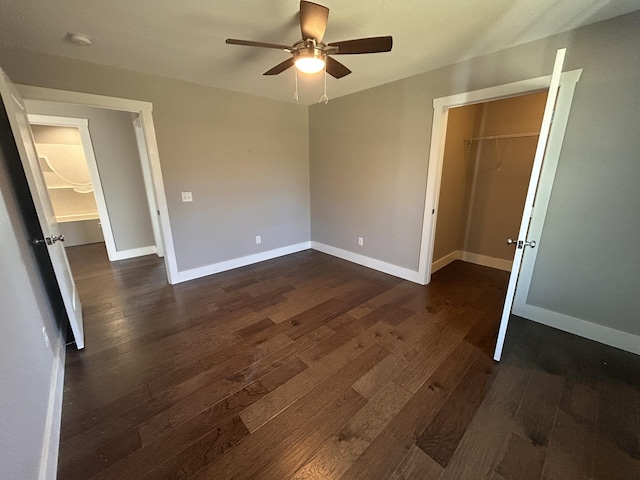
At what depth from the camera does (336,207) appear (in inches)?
164

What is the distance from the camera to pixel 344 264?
4.01 meters

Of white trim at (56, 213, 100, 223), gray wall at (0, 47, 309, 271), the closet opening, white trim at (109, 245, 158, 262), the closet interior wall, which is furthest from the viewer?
white trim at (56, 213, 100, 223)

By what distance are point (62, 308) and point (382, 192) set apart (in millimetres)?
3734

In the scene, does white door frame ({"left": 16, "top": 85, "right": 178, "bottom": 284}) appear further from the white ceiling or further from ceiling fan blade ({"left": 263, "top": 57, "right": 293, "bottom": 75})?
ceiling fan blade ({"left": 263, "top": 57, "right": 293, "bottom": 75})

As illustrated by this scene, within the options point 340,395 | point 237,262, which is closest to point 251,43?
point 340,395

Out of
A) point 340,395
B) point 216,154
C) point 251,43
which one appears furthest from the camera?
point 216,154

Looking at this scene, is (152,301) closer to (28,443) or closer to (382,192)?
(28,443)

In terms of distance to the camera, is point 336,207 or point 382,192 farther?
point 336,207

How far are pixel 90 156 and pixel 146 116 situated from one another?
1961 mm

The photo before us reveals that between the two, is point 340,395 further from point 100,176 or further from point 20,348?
point 100,176

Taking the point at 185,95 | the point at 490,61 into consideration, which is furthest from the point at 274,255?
the point at 490,61

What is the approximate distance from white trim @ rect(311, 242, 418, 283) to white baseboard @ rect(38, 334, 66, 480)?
10.9ft

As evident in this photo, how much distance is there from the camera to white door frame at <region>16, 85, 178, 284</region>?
2.29m

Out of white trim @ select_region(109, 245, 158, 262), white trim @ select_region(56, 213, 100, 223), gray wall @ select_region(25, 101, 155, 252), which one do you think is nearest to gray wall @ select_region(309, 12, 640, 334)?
gray wall @ select_region(25, 101, 155, 252)
